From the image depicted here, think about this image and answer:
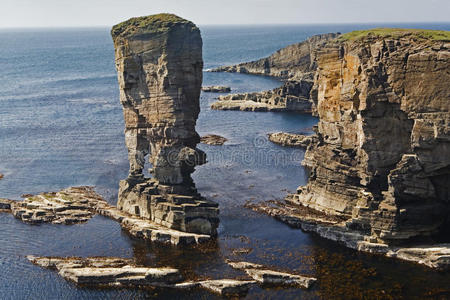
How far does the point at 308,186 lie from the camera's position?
7388 centimetres

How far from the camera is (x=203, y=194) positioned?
77.7 metres

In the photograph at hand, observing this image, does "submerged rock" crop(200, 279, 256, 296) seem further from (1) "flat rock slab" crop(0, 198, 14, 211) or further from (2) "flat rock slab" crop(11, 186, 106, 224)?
(1) "flat rock slab" crop(0, 198, 14, 211)

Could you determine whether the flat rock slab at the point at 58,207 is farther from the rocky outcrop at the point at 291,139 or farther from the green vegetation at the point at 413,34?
the rocky outcrop at the point at 291,139

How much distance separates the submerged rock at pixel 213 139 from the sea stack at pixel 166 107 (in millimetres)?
37299

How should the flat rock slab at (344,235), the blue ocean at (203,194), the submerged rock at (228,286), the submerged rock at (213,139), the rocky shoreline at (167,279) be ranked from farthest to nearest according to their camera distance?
the submerged rock at (213,139), the flat rock slab at (344,235), the blue ocean at (203,194), the rocky shoreline at (167,279), the submerged rock at (228,286)

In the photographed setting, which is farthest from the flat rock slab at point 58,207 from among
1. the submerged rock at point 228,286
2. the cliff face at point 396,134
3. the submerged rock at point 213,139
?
the submerged rock at point 213,139

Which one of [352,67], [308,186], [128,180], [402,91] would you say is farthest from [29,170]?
[402,91]

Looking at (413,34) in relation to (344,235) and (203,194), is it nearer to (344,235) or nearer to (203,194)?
(344,235)

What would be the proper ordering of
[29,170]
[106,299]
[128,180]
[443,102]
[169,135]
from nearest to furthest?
1. [106,299]
2. [443,102]
3. [169,135]
4. [128,180]
5. [29,170]

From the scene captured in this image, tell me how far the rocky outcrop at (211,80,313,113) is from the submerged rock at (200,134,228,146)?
100 ft

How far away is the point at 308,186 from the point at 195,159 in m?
16.1

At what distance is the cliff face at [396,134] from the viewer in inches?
2211

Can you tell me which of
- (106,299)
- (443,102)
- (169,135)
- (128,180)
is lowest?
(106,299)

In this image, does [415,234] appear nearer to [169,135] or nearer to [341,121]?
[341,121]
